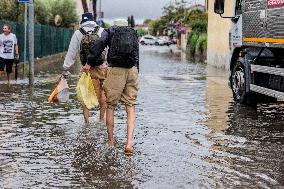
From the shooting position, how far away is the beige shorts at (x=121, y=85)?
848 cm

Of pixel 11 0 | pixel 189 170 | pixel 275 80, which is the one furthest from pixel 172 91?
pixel 11 0

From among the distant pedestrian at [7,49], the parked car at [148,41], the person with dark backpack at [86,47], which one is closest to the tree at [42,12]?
the distant pedestrian at [7,49]

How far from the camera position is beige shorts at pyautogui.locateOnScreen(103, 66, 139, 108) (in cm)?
848

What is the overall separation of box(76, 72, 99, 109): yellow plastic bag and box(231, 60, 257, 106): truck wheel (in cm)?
424

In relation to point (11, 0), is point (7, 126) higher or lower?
lower

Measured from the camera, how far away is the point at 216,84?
19.6 m

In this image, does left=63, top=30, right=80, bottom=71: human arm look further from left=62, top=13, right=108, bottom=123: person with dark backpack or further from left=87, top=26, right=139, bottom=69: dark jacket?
left=87, top=26, right=139, bottom=69: dark jacket

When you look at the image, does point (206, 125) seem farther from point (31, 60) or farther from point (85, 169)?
point (31, 60)

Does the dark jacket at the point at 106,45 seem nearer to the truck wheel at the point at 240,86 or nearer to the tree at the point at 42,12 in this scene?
the truck wheel at the point at 240,86

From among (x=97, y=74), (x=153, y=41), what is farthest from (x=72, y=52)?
(x=153, y=41)

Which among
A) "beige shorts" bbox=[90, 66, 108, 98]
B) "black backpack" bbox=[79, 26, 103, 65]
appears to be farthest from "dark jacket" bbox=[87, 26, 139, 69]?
"beige shorts" bbox=[90, 66, 108, 98]

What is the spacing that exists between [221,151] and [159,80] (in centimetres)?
1246

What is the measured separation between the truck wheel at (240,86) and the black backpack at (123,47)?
5749 millimetres

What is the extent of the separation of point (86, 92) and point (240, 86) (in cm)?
472
